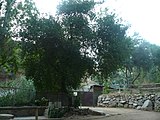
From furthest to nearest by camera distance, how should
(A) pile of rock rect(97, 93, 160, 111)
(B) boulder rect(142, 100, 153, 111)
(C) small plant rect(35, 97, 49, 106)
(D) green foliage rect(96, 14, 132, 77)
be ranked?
(A) pile of rock rect(97, 93, 160, 111) → (B) boulder rect(142, 100, 153, 111) → (C) small plant rect(35, 97, 49, 106) → (D) green foliage rect(96, 14, 132, 77)

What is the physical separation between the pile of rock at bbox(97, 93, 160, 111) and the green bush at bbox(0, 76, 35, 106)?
11664 mm

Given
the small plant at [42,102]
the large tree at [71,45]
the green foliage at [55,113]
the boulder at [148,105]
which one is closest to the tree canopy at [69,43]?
the large tree at [71,45]

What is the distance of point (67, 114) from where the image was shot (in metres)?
19.6

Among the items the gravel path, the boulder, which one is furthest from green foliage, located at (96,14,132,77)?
the boulder

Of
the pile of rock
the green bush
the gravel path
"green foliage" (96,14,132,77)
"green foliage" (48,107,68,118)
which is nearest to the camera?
"green foliage" (48,107,68,118)

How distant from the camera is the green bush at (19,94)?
63.1 feet

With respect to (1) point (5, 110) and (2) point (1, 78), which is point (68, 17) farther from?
(2) point (1, 78)

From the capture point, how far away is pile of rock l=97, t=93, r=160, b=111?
2751cm

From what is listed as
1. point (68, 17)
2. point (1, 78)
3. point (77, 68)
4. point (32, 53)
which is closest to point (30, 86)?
point (32, 53)

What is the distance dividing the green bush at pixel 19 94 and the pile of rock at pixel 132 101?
1166 centimetres

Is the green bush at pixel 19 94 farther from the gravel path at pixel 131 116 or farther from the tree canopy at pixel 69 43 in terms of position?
the gravel path at pixel 131 116

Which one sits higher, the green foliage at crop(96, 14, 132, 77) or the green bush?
the green foliage at crop(96, 14, 132, 77)

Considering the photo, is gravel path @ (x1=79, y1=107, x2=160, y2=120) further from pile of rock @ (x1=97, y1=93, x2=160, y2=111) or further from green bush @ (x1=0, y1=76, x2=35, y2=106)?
green bush @ (x1=0, y1=76, x2=35, y2=106)

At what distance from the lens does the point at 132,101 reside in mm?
30031
